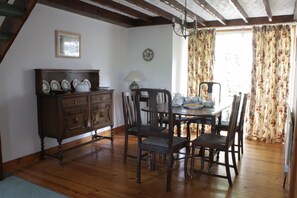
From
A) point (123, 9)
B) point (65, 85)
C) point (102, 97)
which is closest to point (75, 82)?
point (65, 85)

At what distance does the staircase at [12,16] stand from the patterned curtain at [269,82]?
398 cm

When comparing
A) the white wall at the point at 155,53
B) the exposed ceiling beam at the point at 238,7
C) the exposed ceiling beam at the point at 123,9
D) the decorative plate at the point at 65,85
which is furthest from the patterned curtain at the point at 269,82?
the decorative plate at the point at 65,85

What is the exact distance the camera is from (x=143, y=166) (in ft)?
11.7

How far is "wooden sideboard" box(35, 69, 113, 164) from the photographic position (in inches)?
139

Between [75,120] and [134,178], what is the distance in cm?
129

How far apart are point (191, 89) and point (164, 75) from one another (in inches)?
28.3

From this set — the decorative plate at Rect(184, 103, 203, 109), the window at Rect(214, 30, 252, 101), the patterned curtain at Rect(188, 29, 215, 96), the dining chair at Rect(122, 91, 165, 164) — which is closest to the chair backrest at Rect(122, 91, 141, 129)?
the dining chair at Rect(122, 91, 165, 164)

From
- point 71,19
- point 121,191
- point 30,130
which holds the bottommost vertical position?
point 121,191

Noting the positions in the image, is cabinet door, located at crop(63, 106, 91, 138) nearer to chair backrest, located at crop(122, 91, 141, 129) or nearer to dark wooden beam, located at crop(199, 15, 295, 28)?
chair backrest, located at crop(122, 91, 141, 129)

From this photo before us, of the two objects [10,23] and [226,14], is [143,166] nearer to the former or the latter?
[10,23]

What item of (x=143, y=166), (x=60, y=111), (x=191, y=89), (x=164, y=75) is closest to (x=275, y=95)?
(x=191, y=89)

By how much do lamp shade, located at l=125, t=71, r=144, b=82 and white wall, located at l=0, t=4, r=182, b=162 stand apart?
8.9 inches

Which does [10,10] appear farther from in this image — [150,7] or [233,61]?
[233,61]

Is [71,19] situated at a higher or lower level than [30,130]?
higher
